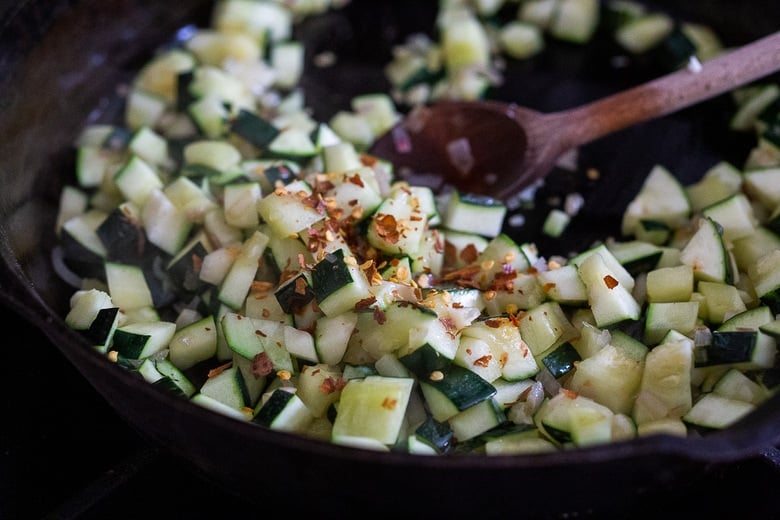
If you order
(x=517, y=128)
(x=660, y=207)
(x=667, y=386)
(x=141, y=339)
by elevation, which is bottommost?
(x=660, y=207)

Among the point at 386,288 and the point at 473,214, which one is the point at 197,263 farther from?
the point at 473,214

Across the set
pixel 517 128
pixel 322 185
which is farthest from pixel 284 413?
pixel 517 128

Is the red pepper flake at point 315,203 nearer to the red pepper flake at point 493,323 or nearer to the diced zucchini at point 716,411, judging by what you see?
the red pepper flake at point 493,323

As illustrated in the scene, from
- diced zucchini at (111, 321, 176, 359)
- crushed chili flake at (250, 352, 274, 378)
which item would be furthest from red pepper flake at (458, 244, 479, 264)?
diced zucchini at (111, 321, 176, 359)

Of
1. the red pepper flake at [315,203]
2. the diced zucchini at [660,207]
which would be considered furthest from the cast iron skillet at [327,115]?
the red pepper flake at [315,203]

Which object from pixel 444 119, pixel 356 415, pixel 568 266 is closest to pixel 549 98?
pixel 444 119

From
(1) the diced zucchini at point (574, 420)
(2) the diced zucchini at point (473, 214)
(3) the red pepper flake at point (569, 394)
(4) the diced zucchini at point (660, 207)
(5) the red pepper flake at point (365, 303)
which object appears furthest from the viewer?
(4) the diced zucchini at point (660, 207)

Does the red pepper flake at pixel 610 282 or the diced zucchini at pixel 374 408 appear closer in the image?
the diced zucchini at pixel 374 408
